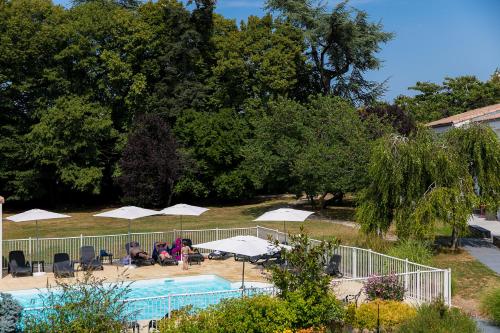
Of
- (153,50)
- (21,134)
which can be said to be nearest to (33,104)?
(21,134)

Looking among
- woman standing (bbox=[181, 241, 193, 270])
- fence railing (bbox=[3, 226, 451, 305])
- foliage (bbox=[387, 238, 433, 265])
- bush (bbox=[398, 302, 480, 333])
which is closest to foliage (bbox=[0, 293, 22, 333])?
fence railing (bbox=[3, 226, 451, 305])

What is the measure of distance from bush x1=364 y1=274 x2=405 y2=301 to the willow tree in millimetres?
6480

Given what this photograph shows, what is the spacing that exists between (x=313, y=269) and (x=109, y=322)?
395cm

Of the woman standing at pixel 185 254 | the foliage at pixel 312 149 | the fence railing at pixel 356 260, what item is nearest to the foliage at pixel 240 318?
the fence railing at pixel 356 260

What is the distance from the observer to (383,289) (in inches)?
512

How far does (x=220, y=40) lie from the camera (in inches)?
1786

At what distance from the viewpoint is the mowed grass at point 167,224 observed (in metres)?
30.2

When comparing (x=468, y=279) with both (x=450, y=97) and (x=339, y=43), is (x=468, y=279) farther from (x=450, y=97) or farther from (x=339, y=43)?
(x=450, y=97)

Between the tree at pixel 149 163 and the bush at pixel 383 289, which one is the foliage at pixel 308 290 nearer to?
the bush at pixel 383 289

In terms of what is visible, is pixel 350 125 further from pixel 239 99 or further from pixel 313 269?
pixel 313 269

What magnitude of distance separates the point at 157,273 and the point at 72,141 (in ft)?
79.2

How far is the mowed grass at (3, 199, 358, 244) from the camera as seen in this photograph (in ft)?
99.1

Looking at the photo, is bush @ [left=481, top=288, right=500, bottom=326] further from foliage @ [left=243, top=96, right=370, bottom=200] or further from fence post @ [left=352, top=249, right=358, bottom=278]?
foliage @ [left=243, top=96, right=370, bottom=200]

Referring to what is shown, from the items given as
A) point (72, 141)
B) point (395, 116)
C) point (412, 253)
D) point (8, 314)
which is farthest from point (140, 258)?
point (395, 116)
